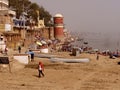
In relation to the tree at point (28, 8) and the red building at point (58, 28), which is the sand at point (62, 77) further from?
the red building at point (58, 28)

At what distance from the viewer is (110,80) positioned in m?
24.8

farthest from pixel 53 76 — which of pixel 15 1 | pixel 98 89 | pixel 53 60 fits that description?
pixel 15 1

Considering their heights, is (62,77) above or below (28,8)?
below

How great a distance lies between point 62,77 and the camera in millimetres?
25359

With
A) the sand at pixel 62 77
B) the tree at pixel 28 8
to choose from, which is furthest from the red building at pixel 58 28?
the sand at pixel 62 77

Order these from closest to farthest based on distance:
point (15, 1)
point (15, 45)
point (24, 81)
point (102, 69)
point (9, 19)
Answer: point (24, 81) < point (102, 69) < point (15, 45) < point (9, 19) < point (15, 1)

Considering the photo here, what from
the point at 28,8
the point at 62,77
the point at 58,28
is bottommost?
the point at 62,77

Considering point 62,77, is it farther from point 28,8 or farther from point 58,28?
point 28,8

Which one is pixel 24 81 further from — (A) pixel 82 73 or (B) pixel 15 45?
(B) pixel 15 45

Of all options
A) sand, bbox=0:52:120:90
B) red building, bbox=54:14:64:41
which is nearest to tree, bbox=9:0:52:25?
red building, bbox=54:14:64:41

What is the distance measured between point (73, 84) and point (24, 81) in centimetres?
313

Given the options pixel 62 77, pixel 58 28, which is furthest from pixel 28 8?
pixel 62 77

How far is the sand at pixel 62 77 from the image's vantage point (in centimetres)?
2228

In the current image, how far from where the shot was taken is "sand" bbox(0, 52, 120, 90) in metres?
22.3
